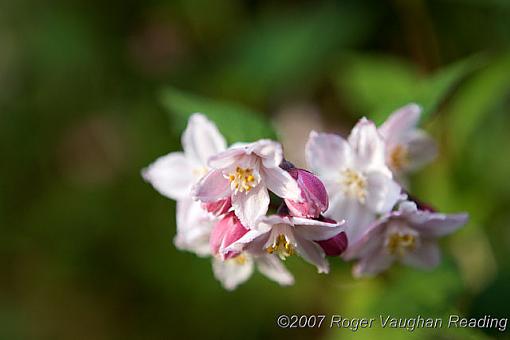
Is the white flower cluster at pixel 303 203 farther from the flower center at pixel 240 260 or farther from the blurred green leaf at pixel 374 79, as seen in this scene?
the blurred green leaf at pixel 374 79

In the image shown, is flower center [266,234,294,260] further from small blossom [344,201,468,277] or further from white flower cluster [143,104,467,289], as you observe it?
small blossom [344,201,468,277]

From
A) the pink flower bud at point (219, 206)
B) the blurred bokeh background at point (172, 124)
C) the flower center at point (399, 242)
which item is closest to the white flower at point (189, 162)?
the pink flower bud at point (219, 206)

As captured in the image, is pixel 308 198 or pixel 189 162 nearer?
pixel 308 198

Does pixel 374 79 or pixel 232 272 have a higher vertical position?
pixel 374 79

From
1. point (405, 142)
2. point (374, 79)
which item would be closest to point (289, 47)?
point (374, 79)

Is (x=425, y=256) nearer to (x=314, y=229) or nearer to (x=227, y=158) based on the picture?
(x=314, y=229)

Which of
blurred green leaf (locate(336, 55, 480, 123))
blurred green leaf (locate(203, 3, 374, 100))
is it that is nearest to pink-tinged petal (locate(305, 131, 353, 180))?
blurred green leaf (locate(336, 55, 480, 123))

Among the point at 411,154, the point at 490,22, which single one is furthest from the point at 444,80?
the point at 490,22
